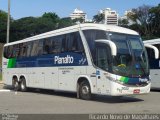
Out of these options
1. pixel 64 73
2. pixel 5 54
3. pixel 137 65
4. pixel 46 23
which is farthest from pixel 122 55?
pixel 46 23

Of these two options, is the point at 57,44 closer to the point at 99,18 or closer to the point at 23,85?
the point at 23,85

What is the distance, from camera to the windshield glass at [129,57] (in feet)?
55.3

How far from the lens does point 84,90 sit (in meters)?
18.6

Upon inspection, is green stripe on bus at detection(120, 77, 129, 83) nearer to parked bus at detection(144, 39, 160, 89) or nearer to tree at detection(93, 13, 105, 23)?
parked bus at detection(144, 39, 160, 89)

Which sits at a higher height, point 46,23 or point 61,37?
point 46,23

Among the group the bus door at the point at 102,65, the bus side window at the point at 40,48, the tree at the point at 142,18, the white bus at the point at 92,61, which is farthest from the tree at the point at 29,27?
the bus door at the point at 102,65

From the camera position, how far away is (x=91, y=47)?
17.9 m

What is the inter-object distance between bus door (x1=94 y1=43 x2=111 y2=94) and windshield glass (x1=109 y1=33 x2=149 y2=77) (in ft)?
1.22

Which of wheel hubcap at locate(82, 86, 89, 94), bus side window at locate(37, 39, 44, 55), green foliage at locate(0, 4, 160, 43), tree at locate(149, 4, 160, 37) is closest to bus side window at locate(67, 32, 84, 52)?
wheel hubcap at locate(82, 86, 89, 94)

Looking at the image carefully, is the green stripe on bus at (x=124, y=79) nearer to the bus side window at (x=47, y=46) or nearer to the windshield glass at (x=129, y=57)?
the windshield glass at (x=129, y=57)

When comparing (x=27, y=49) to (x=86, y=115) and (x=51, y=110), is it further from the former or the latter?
(x=86, y=115)

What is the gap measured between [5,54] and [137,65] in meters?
13.2

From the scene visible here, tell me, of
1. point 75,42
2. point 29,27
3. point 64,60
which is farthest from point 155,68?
point 29,27

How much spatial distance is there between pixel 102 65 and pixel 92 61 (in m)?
0.74
